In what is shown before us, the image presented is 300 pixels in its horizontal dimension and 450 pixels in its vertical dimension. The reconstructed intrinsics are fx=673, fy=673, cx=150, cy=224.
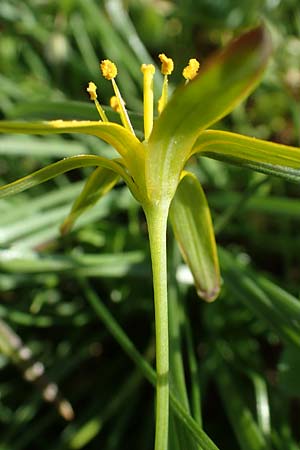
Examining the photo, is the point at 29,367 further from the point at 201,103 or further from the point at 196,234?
the point at 201,103

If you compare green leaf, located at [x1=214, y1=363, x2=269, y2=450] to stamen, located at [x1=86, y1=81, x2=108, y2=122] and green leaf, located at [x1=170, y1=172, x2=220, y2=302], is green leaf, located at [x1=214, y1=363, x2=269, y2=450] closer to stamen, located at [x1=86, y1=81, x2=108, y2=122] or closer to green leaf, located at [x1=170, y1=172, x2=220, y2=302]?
green leaf, located at [x1=170, y1=172, x2=220, y2=302]

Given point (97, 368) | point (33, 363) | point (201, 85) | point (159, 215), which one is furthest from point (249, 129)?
point (201, 85)

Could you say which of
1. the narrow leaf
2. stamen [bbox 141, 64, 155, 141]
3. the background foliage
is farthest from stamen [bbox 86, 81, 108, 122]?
the narrow leaf

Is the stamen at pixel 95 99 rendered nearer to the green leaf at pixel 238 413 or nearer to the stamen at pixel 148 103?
the stamen at pixel 148 103

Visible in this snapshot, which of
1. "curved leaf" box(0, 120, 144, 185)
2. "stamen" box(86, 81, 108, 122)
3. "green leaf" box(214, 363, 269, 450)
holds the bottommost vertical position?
"green leaf" box(214, 363, 269, 450)

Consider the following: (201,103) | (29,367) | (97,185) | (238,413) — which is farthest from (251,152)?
(29,367)

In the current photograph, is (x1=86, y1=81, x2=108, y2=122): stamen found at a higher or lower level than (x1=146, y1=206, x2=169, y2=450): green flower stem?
higher

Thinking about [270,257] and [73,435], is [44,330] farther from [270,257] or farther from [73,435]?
[270,257]
